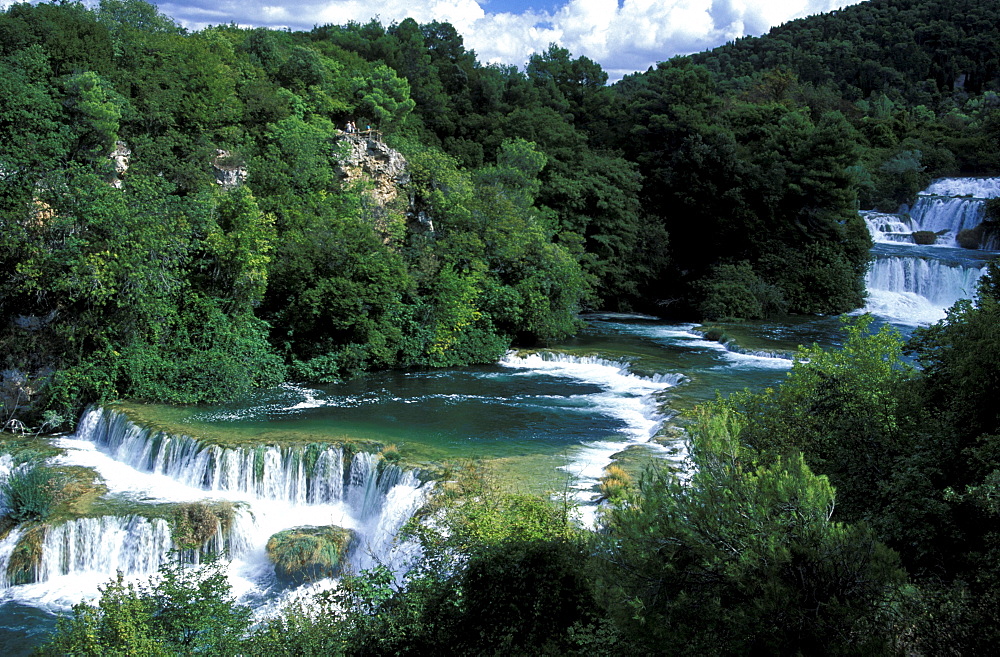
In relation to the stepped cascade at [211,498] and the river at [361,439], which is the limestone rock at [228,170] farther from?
the stepped cascade at [211,498]

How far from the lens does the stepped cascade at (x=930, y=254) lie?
96.4ft

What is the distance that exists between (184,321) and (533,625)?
551 inches

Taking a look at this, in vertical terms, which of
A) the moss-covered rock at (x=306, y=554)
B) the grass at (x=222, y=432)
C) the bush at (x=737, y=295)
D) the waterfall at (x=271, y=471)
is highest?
the bush at (x=737, y=295)

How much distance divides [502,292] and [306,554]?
1259 cm

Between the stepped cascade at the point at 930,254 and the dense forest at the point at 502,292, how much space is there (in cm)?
136

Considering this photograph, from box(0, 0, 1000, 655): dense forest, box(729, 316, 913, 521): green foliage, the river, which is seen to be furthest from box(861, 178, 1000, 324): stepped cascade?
box(729, 316, 913, 521): green foliage

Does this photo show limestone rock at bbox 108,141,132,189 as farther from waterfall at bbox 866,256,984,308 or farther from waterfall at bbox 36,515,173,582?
waterfall at bbox 866,256,984,308

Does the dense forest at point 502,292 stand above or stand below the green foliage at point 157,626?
above

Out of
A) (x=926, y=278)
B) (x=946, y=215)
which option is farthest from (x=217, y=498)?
(x=946, y=215)

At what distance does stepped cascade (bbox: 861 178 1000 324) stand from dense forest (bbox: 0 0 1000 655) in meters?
1.36

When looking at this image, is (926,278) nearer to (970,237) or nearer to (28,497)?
(970,237)

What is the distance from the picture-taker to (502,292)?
23.2 metres

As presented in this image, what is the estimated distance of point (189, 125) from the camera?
76.1 feet

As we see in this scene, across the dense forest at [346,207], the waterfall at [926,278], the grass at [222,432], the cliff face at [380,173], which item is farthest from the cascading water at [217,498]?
the waterfall at [926,278]
